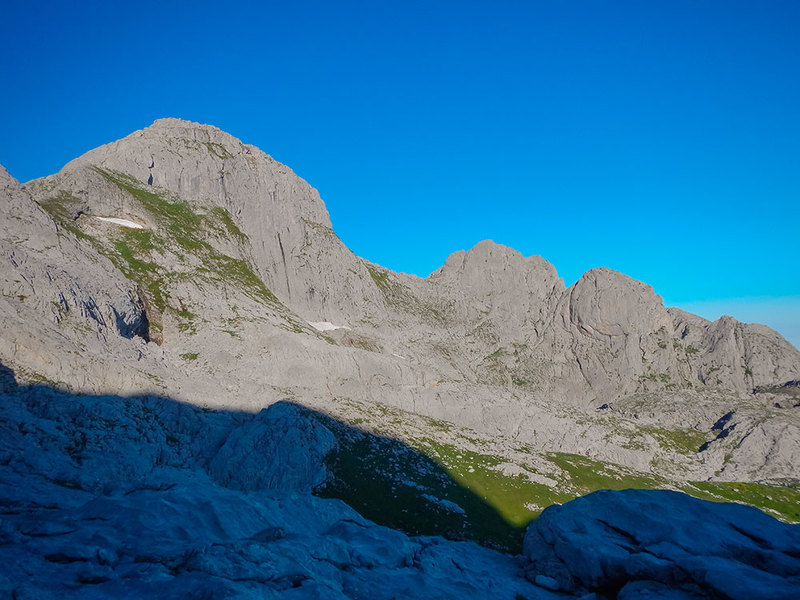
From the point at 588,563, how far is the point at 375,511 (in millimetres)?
42457

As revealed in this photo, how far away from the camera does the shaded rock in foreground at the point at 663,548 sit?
71.3 feet

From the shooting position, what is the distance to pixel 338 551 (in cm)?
2575

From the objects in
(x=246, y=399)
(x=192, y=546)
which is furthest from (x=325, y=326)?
(x=192, y=546)

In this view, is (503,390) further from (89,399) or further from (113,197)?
(113,197)

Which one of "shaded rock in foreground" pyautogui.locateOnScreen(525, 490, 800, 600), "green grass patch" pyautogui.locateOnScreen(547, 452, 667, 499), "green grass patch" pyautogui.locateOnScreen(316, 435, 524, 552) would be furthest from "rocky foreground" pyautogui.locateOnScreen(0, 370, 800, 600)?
"green grass patch" pyautogui.locateOnScreen(547, 452, 667, 499)

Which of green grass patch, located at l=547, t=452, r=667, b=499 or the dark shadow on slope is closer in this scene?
the dark shadow on slope

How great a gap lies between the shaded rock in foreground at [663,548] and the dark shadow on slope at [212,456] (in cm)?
3529

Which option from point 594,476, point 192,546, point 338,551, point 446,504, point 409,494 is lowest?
point 446,504

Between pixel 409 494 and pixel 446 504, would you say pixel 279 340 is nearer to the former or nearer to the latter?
pixel 409 494

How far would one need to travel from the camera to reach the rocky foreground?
18812 mm

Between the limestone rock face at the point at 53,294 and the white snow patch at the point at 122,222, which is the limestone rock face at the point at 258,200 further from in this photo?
the limestone rock face at the point at 53,294

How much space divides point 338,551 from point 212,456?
48832 millimetres

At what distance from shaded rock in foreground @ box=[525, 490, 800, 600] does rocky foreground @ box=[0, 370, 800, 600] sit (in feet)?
0.24

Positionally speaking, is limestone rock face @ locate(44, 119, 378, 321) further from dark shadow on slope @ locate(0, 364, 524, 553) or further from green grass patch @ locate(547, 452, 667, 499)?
dark shadow on slope @ locate(0, 364, 524, 553)
